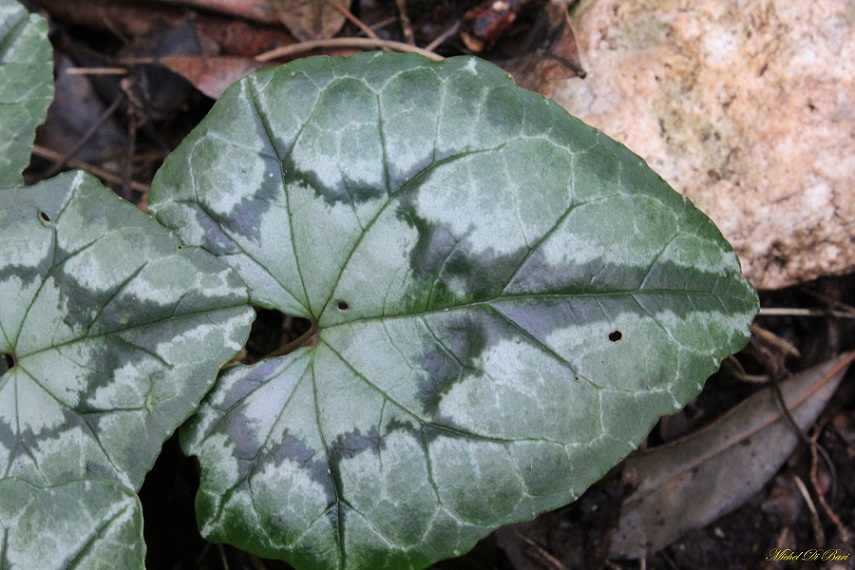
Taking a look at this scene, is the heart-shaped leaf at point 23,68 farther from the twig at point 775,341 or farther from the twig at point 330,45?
the twig at point 775,341

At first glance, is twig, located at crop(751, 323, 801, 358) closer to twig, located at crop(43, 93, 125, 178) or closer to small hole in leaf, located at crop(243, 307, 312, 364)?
small hole in leaf, located at crop(243, 307, 312, 364)

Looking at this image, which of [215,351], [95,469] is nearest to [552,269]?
[215,351]

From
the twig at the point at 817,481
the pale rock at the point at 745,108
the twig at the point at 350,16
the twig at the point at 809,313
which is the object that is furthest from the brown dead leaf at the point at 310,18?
the twig at the point at 817,481

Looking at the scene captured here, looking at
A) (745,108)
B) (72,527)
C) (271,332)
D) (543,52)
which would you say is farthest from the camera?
(271,332)

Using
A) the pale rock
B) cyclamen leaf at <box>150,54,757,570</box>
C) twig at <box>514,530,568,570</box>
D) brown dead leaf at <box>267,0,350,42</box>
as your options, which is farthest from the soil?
cyclamen leaf at <box>150,54,757,570</box>

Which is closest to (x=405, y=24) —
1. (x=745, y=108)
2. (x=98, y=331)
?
(x=745, y=108)

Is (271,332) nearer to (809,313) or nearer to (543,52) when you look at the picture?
(543,52)
